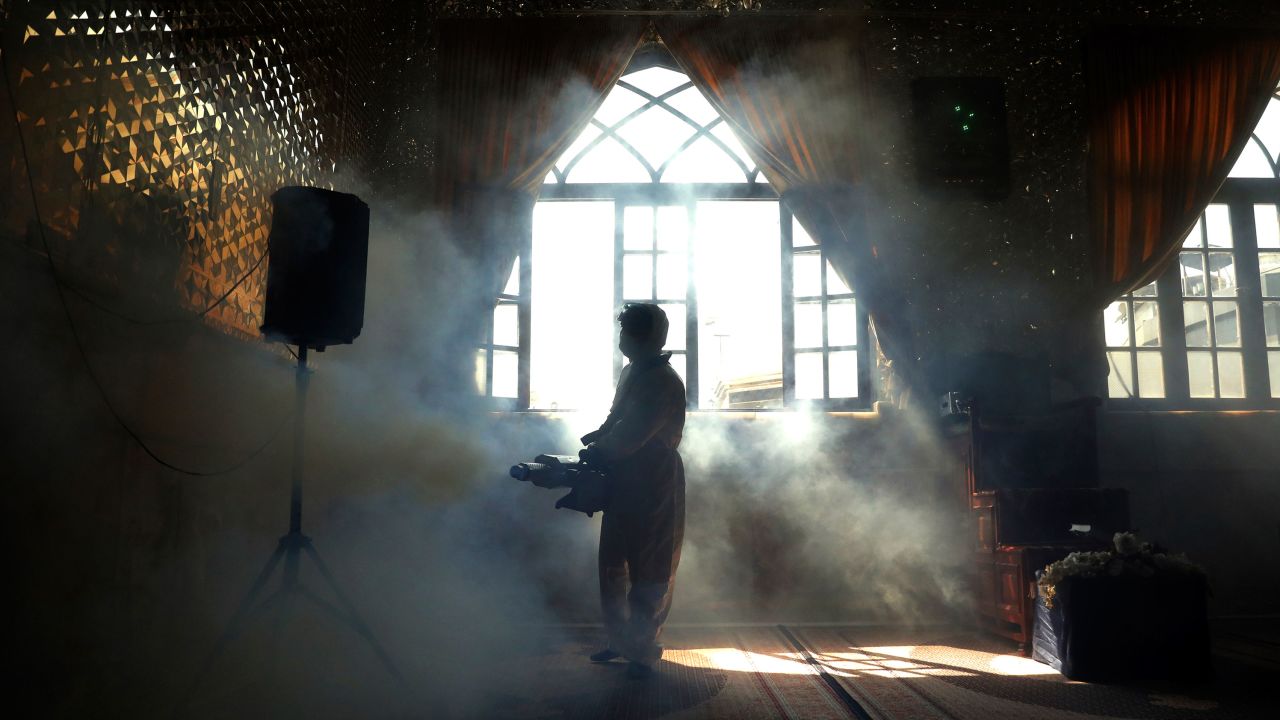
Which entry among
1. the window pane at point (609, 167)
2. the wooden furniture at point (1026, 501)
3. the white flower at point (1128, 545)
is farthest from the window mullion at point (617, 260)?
the white flower at point (1128, 545)

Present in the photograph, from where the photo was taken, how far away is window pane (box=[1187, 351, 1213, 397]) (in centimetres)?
560

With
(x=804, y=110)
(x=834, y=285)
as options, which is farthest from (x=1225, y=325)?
(x=804, y=110)

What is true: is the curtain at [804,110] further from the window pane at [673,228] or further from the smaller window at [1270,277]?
the smaller window at [1270,277]

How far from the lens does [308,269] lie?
9.84ft

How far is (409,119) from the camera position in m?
5.56

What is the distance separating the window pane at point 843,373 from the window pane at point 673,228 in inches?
52.7

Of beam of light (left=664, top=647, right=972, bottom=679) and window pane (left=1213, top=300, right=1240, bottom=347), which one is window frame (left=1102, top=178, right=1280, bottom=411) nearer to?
window pane (left=1213, top=300, right=1240, bottom=347)

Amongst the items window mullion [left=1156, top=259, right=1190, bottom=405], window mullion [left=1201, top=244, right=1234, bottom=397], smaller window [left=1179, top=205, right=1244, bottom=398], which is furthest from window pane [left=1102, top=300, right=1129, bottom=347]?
window mullion [left=1201, top=244, right=1234, bottom=397]

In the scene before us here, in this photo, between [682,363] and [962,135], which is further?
[682,363]

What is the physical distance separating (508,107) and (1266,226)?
5.53 metres

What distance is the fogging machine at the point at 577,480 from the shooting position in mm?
3293

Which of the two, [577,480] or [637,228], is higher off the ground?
[637,228]

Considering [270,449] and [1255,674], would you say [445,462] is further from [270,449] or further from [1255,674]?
[1255,674]

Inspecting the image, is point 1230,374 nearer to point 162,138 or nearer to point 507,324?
point 507,324
